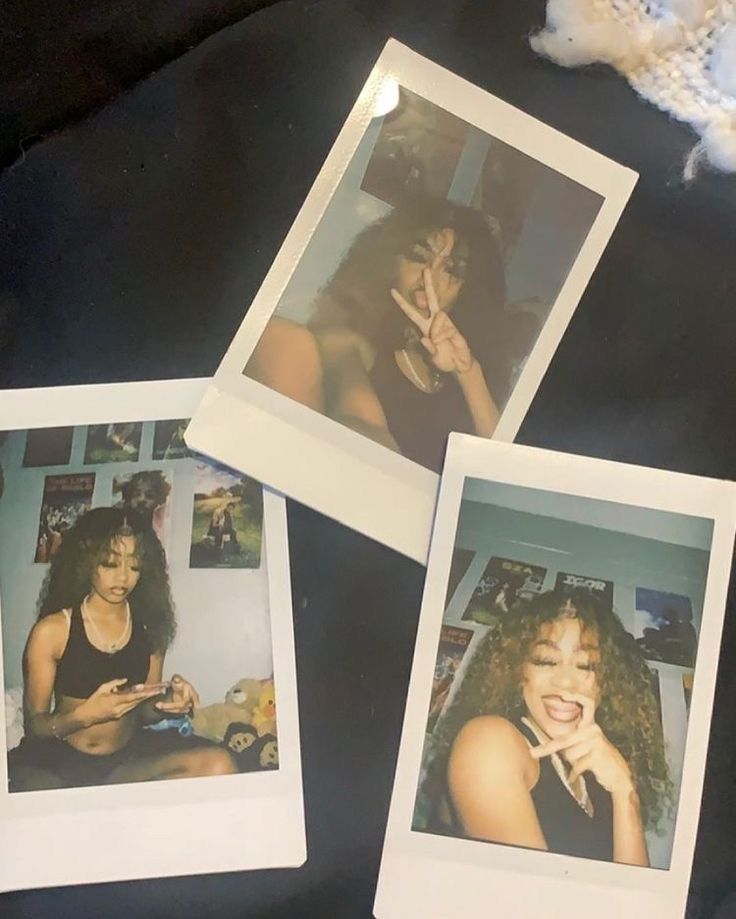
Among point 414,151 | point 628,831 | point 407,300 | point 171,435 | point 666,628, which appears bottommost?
point 628,831

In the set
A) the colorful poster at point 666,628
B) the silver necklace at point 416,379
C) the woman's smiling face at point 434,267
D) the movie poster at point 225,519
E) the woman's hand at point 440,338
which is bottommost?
the colorful poster at point 666,628

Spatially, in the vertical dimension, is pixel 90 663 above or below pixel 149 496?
below

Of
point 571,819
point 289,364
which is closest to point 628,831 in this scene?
point 571,819

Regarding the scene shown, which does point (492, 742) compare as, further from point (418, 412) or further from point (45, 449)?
point (45, 449)

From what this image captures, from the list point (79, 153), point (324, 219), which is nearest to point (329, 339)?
point (324, 219)

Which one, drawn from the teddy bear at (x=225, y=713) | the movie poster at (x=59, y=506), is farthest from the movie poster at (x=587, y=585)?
the movie poster at (x=59, y=506)

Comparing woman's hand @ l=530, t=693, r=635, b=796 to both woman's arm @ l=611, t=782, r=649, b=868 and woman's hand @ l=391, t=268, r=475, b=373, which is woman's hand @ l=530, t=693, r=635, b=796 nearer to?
woman's arm @ l=611, t=782, r=649, b=868

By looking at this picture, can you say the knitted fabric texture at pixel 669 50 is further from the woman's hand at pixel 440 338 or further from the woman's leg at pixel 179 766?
the woman's leg at pixel 179 766
